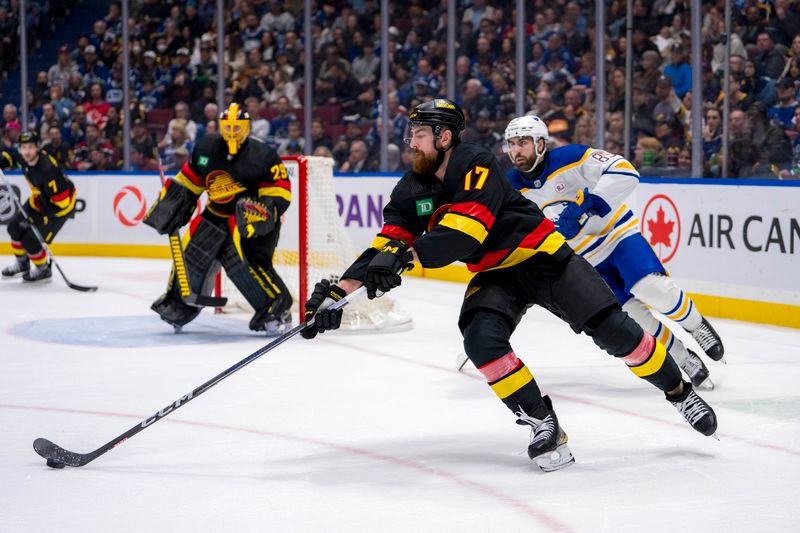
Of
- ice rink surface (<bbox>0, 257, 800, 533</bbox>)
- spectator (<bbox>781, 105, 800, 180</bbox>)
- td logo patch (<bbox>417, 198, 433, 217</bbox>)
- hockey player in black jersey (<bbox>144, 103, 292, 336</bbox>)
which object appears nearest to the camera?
ice rink surface (<bbox>0, 257, 800, 533</bbox>)

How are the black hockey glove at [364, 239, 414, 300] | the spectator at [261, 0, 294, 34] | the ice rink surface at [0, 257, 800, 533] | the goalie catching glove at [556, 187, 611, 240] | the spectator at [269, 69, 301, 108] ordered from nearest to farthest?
the ice rink surface at [0, 257, 800, 533]
the black hockey glove at [364, 239, 414, 300]
the goalie catching glove at [556, 187, 611, 240]
the spectator at [269, 69, 301, 108]
the spectator at [261, 0, 294, 34]

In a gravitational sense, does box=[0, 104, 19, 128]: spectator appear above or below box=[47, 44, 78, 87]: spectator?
below

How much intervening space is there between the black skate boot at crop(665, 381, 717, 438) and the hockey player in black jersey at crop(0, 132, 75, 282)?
6.16 metres

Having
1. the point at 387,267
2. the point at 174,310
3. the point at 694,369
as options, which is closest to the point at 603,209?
the point at 694,369

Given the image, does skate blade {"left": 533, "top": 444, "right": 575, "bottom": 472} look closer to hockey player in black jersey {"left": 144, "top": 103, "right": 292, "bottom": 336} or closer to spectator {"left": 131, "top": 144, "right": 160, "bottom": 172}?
hockey player in black jersey {"left": 144, "top": 103, "right": 292, "bottom": 336}

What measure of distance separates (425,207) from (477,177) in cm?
21

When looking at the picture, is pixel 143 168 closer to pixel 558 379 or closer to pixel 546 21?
pixel 546 21

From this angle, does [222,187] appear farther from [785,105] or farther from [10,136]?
[10,136]

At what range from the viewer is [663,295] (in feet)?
15.5

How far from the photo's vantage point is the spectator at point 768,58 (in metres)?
6.82

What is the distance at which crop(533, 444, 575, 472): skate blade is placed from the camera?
3340 millimetres

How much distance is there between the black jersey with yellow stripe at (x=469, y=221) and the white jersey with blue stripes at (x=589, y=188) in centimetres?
121

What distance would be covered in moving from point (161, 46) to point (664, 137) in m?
5.67

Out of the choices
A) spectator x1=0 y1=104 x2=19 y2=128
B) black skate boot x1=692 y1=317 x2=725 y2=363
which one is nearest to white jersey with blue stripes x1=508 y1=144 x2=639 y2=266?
black skate boot x1=692 y1=317 x2=725 y2=363
